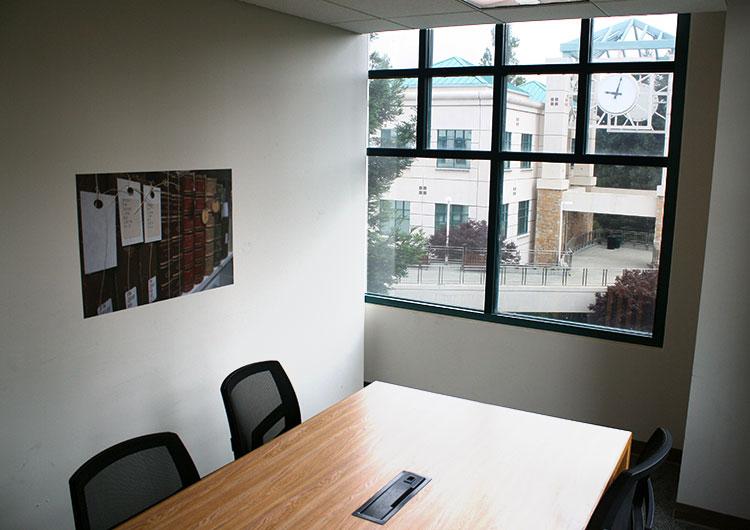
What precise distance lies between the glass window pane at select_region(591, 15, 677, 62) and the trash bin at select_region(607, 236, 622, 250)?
1.17 metres

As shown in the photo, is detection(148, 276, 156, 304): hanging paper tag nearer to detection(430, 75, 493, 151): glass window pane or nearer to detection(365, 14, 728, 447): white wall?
detection(365, 14, 728, 447): white wall

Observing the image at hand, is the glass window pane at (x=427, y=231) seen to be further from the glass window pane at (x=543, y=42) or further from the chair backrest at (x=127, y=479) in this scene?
the chair backrest at (x=127, y=479)

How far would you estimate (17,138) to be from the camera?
3.02m

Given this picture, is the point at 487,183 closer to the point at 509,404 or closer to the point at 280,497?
the point at 509,404

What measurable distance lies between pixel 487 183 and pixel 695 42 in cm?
165

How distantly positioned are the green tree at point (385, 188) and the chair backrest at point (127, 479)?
10.6 ft

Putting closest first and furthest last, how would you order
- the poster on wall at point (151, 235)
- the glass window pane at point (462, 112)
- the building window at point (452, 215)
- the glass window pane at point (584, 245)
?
the poster on wall at point (151, 235) → the glass window pane at point (584, 245) → the glass window pane at point (462, 112) → the building window at point (452, 215)

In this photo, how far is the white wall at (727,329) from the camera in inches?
143

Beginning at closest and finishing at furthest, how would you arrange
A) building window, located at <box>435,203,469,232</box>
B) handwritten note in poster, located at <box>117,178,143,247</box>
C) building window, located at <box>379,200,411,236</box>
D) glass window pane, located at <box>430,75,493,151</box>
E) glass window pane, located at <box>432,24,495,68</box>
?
handwritten note in poster, located at <box>117,178,143,247</box>
glass window pane, located at <box>432,24,495,68</box>
glass window pane, located at <box>430,75,493,151</box>
building window, located at <box>435,203,469,232</box>
building window, located at <box>379,200,411,236</box>

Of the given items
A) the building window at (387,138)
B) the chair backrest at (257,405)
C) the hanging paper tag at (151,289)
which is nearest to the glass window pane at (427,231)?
the building window at (387,138)

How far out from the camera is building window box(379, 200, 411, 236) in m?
5.68

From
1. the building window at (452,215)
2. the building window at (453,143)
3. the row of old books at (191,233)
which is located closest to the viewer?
the row of old books at (191,233)

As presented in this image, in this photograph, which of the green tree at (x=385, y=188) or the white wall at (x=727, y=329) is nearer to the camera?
the white wall at (x=727, y=329)

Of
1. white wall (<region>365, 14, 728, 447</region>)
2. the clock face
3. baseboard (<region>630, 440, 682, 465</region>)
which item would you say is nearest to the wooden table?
white wall (<region>365, 14, 728, 447</region>)
